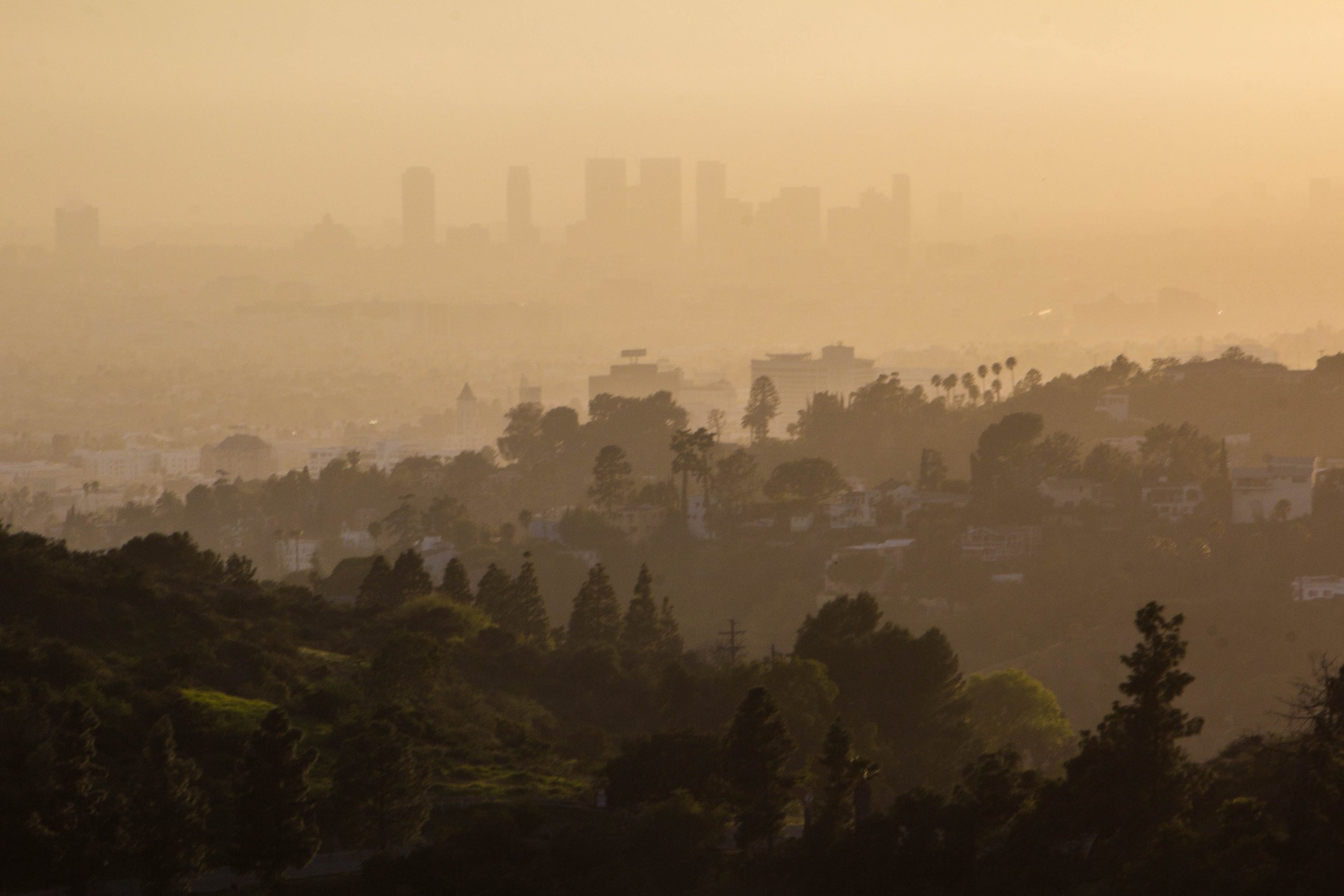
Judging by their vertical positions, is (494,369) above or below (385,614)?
above

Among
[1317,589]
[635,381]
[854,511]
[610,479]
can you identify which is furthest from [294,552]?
[635,381]

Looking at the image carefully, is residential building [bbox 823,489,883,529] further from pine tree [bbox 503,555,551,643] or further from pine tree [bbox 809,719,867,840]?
pine tree [bbox 809,719,867,840]

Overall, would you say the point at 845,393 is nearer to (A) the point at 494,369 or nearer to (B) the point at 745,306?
(B) the point at 745,306

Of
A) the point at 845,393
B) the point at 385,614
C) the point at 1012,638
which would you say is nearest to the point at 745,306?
the point at 845,393

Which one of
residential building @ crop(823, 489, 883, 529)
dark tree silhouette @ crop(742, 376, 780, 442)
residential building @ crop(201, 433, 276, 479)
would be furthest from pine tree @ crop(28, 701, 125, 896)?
residential building @ crop(201, 433, 276, 479)

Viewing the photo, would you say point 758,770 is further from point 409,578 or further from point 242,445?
point 242,445
